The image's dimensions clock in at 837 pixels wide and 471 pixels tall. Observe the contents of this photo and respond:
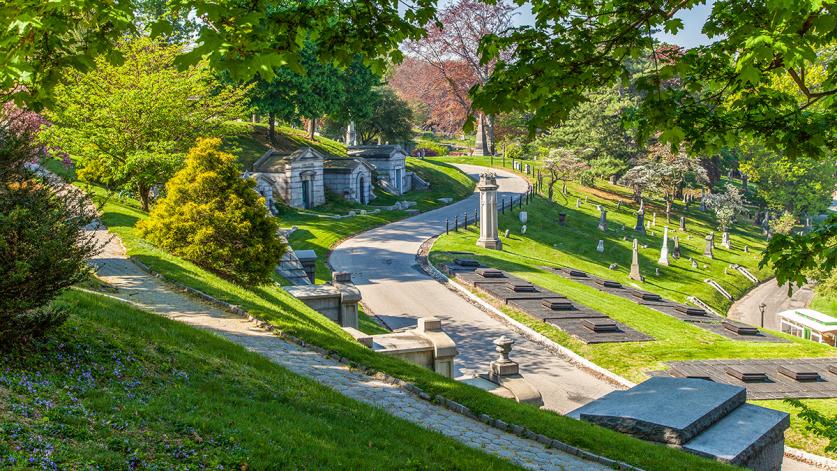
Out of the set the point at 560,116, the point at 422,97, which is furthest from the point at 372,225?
the point at 422,97

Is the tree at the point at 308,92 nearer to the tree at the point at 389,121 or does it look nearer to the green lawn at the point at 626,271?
the tree at the point at 389,121

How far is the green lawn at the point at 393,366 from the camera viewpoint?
38.2 ft

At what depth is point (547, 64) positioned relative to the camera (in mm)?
8312

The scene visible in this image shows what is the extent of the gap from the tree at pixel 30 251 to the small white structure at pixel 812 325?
34184mm

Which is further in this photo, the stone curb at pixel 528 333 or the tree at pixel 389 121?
the tree at pixel 389 121

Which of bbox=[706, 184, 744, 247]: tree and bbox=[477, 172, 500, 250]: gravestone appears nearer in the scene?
bbox=[477, 172, 500, 250]: gravestone

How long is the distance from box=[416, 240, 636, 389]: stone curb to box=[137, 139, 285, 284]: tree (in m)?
10.4

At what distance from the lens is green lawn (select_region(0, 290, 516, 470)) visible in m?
7.47

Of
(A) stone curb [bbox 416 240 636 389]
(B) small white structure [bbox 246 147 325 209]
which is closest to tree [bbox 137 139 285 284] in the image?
(A) stone curb [bbox 416 240 636 389]

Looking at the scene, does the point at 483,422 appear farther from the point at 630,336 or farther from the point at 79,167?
the point at 79,167

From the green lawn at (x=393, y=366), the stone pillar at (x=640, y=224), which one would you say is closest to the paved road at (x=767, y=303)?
the stone pillar at (x=640, y=224)

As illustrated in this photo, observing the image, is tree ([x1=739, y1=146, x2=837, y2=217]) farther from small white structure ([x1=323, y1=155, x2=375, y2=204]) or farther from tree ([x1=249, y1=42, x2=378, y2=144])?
small white structure ([x1=323, y1=155, x2=375, y2=204])

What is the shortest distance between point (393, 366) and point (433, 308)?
15.5m

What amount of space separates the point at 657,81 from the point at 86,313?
9663mm
